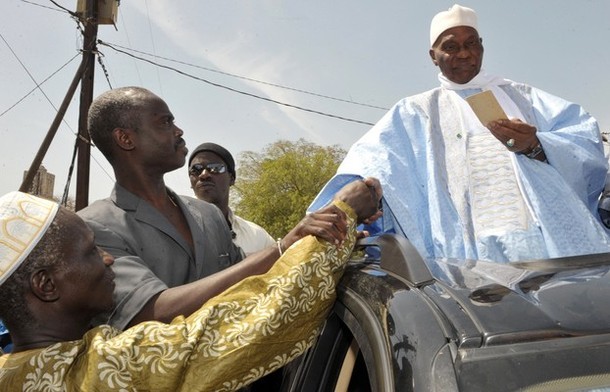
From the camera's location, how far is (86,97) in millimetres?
12555

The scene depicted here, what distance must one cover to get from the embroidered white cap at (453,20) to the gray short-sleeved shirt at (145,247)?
4.52 feet

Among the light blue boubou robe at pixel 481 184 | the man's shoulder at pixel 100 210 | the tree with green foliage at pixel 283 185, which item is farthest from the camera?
the tree with green foliage at pixel 283 185

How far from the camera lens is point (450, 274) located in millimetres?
1392

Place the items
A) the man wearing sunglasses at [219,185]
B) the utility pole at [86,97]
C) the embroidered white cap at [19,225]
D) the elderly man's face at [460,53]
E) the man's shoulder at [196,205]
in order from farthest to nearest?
the utility pole at [86,97] < the man wearing sunglasses at [219,185] < the elderly man's face at [460,53] < the man's shoulder at [196,205] < the embroidered white cap at [19,225]

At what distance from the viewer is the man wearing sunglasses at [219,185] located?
429 centimetres

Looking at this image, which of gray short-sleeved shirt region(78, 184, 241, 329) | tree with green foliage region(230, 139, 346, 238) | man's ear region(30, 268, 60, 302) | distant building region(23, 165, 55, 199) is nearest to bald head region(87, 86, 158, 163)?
gray short-sleeved shirt region(78, 184, 241, 329)

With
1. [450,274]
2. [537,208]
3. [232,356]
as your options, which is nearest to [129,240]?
[232,356]

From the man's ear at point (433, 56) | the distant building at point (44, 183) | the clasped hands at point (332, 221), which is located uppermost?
the distant building at point (44, 183)

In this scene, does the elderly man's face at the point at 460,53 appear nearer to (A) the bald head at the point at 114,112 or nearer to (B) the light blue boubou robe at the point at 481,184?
(B) the light blue boubou robe at the point at 481,184

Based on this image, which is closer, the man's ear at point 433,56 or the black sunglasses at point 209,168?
the man's ear at point 433,56

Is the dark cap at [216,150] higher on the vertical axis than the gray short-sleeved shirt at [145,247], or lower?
higher

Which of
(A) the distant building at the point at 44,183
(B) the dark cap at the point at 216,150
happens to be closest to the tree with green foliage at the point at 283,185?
(A) the distant building at the point at 44,183

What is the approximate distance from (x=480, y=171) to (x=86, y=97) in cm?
1164

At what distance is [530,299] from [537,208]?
49.6 inches
